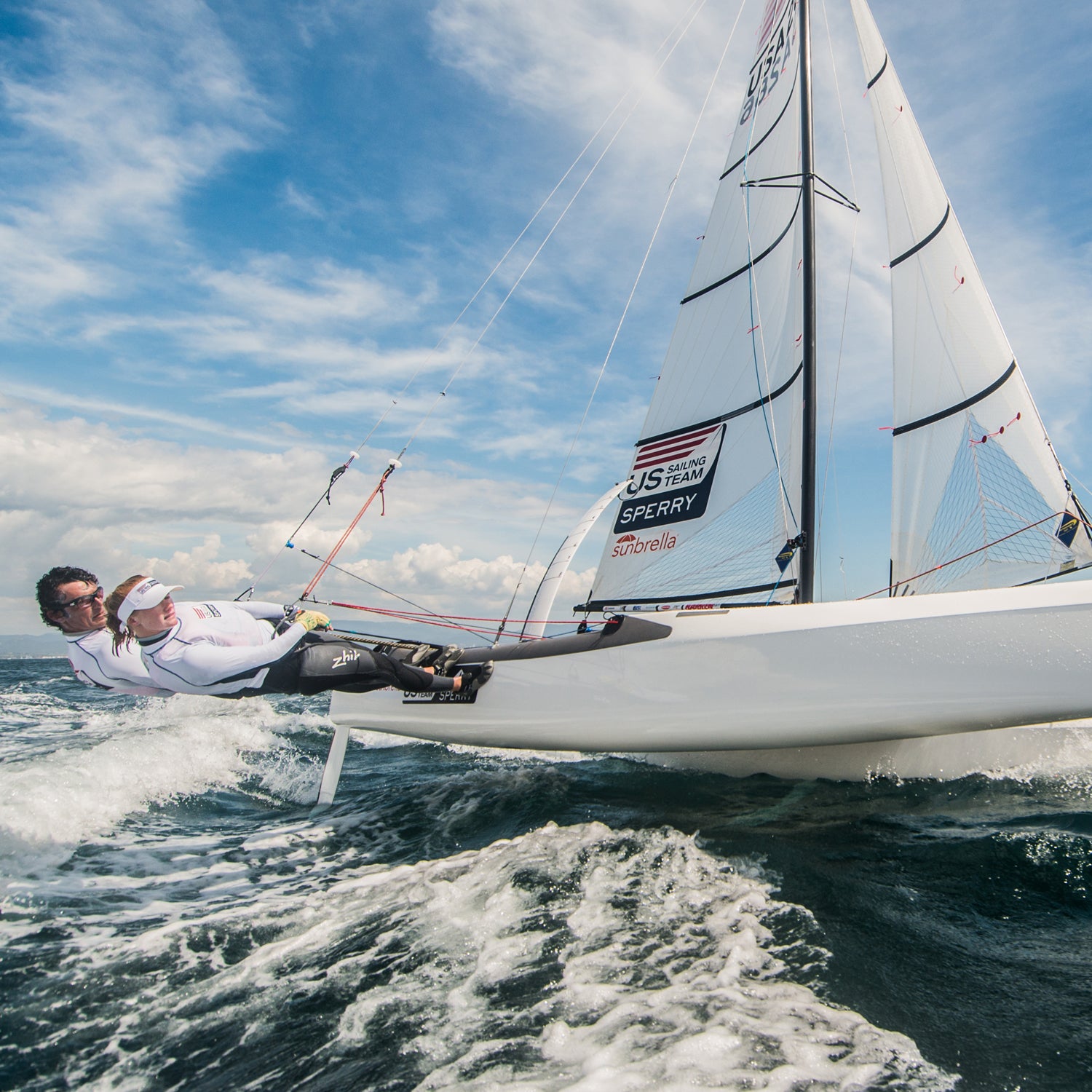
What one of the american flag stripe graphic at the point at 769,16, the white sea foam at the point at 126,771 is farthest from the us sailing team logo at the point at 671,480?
the american flag stripe graphic at the point at 769,16

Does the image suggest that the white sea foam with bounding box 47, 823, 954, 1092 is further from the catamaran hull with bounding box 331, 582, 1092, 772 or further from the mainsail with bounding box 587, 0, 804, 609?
the mainsail with bounding box 587, 0, 804, 609

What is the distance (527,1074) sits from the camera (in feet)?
5.32

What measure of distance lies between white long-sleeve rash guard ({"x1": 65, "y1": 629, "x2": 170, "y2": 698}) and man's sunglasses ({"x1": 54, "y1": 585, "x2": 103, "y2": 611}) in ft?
0.59

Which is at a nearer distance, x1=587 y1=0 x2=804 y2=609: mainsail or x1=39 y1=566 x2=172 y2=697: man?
x1=39 y1=566 x2=172 y2=697: man

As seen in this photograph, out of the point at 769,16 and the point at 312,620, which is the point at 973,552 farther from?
the point at 769,16

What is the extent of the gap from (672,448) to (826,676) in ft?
11.2

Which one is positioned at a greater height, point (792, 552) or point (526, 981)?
point (792, 552)

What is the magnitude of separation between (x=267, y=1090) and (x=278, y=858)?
6.80ft

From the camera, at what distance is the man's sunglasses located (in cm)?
332

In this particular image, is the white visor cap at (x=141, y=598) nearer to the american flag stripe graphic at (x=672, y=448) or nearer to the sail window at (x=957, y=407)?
the american flag stripe graphic at (x=672, y=448)

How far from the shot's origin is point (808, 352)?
5500 millimetres

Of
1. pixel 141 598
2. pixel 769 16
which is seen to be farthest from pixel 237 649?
pixel 769 16

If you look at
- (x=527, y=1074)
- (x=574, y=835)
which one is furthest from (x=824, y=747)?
(x=527, y=1074)

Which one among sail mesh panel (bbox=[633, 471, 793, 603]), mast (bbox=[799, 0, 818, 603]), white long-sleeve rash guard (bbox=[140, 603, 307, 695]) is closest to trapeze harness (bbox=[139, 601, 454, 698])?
white long-sleeve rash guard (bbox=[140, 603, 307, 695])
